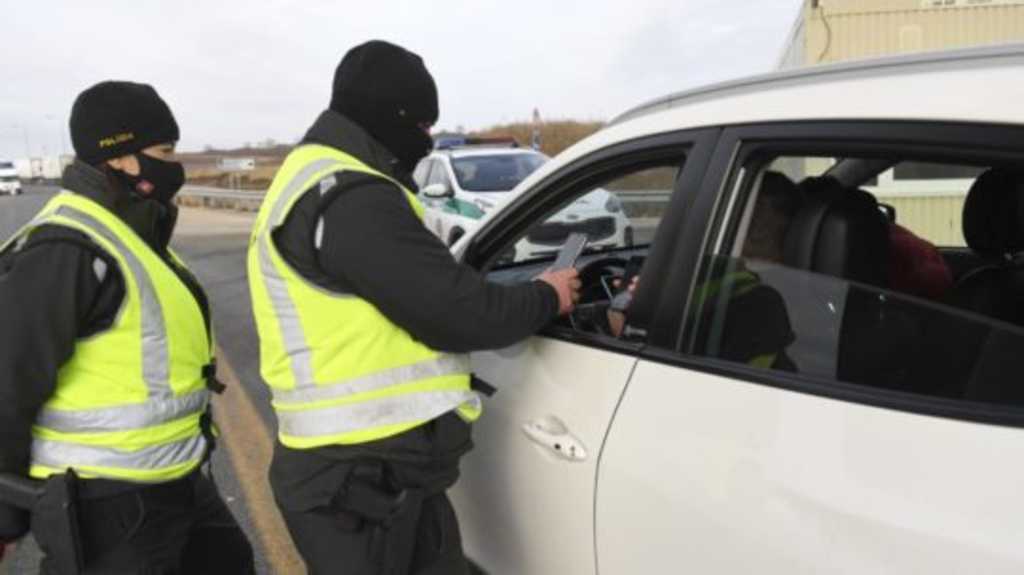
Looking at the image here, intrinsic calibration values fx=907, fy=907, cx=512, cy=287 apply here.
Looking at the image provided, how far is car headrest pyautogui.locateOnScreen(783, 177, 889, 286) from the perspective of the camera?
1814mm

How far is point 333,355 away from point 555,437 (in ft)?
1.74

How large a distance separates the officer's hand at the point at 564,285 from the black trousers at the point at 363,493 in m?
0.37

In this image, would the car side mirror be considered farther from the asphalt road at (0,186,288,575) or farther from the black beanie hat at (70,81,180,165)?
the black beanie hat at (70,81,180,165)

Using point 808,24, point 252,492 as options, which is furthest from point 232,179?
point 252,492

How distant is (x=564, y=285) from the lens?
2.17 meters

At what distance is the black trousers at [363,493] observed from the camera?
1.99 metres

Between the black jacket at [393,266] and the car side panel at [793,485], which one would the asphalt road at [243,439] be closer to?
the black jacket at [393,266]

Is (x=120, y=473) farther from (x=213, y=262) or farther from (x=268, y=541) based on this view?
(x=213, y=262)

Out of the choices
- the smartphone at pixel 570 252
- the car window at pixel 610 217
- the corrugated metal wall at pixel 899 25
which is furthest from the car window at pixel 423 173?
the smartphone at pixel 570 252

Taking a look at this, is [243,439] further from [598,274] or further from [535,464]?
[535,464]

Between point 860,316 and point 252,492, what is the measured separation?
3.47 metres

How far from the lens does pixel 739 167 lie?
5.91ft

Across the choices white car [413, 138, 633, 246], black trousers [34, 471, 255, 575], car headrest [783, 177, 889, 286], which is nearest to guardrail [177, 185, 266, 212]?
white car [413, 138, 633, 246]

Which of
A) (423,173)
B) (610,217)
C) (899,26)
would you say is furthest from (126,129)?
(423,173)
